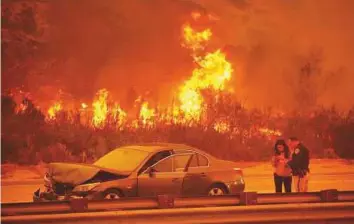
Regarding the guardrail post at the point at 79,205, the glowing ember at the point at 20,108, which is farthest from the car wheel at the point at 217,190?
the glowing ember at the point at 20,108

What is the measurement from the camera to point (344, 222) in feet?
25.8

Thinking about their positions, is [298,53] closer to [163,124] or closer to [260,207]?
[163,124]

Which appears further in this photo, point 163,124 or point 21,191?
point 163,124

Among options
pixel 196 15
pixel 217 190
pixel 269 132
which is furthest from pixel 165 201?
pixel 196 15

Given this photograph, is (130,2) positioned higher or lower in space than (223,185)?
higher

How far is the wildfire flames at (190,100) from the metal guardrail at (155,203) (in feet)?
55.4

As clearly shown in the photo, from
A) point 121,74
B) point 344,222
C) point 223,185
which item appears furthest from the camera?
point 121,74

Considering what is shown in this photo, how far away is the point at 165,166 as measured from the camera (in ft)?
34.0

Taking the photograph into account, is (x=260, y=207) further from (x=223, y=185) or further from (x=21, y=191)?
(x=21, y=191)

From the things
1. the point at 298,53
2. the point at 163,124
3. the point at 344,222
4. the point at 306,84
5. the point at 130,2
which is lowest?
the point at 344,222

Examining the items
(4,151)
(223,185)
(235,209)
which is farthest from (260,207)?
(4,151)

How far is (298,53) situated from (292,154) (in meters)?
21.1

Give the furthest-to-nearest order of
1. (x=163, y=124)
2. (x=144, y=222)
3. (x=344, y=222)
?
1. (x=163, y=124)
2. (x=344, y=222)
3. (x=144, y=222)

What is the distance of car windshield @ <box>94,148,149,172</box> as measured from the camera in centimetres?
1022
